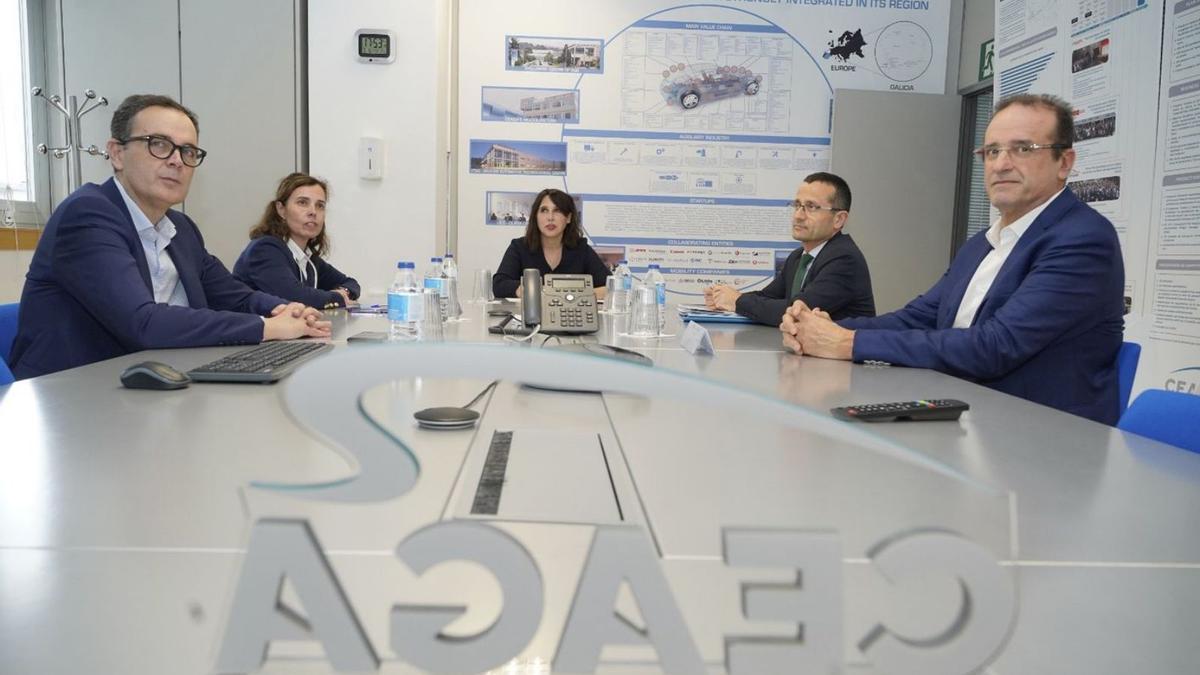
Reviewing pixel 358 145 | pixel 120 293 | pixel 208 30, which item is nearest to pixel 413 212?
pixel 358 145

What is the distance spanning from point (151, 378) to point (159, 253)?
3.37 ft

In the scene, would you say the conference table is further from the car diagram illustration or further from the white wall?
the car diagram illustration

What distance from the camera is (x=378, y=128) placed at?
4.56 meters

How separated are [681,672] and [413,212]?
4.39 m

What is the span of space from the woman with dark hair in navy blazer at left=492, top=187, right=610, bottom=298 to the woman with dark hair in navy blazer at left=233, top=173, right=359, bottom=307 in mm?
915

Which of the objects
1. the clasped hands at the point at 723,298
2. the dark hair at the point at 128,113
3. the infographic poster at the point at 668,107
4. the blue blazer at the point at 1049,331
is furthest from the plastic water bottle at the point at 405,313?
the infographic poster at the point at 668,107

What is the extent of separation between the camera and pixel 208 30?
4.39 meters

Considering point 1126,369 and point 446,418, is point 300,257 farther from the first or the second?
point 1126,369

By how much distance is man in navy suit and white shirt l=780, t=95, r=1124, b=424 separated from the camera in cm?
191

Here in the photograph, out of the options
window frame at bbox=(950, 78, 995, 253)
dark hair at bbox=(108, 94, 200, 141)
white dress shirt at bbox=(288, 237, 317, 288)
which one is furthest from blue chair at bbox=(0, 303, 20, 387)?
window frame at bbox=(950, 78, 995, 253)

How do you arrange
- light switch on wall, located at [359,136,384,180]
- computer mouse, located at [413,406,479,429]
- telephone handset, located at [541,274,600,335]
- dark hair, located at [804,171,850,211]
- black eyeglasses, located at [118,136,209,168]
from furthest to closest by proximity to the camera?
light switch on wall, located at [359,136,384,180] → dark hair, located at [804,171,850,211] → telephone handset, located at [541,274,600,335] → black eyeglasses, located at [118,136,209,168] → computer mouse, located at [413,406,479,429]

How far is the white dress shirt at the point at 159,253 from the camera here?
2.16 meters

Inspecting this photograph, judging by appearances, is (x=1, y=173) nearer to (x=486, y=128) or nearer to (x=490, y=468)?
(x=486, y=128)

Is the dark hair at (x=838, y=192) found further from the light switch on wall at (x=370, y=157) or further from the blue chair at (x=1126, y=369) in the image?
the light switch on wall at (x=370, y=157)
